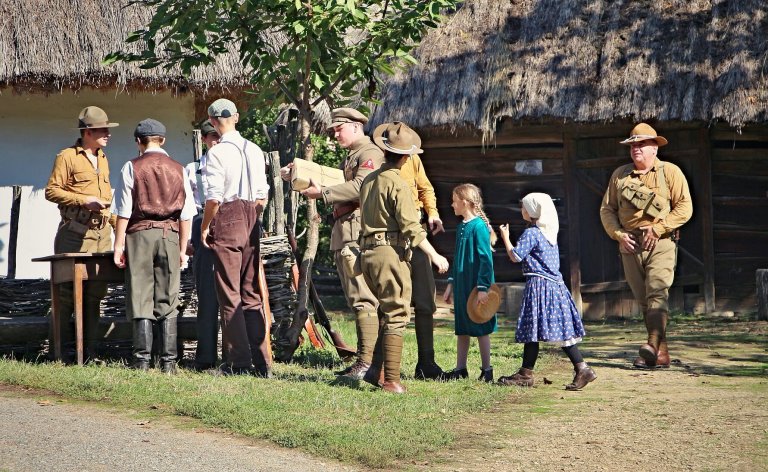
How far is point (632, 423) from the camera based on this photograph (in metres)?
6.37

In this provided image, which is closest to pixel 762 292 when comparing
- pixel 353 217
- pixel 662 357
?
pixel 662 357

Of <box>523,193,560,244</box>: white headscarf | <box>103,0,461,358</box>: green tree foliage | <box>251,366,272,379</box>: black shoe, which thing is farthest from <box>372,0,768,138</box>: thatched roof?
<box>251,366,272,379</box>: black shoe

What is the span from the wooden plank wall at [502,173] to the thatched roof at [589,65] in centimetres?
76

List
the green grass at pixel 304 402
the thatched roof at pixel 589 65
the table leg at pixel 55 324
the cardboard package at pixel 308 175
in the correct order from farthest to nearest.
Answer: the thatched roof at pixel 589 65 < the table leg at pixel 55 324 < the cardboard package at pixel 308 175 < the green grass at pixel 304 402

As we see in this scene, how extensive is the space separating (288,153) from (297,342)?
190 cm

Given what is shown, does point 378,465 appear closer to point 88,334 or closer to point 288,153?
point 88,334

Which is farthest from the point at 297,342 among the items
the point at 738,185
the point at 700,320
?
the point at 738,185

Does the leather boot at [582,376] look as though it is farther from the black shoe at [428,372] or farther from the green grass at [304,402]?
the black shoe at [428,372]

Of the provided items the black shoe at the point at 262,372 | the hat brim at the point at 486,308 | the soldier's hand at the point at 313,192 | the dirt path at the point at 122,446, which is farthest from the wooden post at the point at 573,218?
the dirt path at the point at 122,446

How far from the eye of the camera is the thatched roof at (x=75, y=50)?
1101cm

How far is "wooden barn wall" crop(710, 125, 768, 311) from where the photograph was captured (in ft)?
43.8

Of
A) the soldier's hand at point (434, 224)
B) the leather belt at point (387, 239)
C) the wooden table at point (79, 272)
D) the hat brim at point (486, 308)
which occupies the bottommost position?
the hat brim at point (486, 308)

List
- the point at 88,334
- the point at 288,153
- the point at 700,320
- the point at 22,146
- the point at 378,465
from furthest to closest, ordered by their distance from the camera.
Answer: the point at 700,320, the point at 22,146, the point at 288,153, the point at 88,334, the point at 378,465

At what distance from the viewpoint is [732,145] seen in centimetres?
1348
